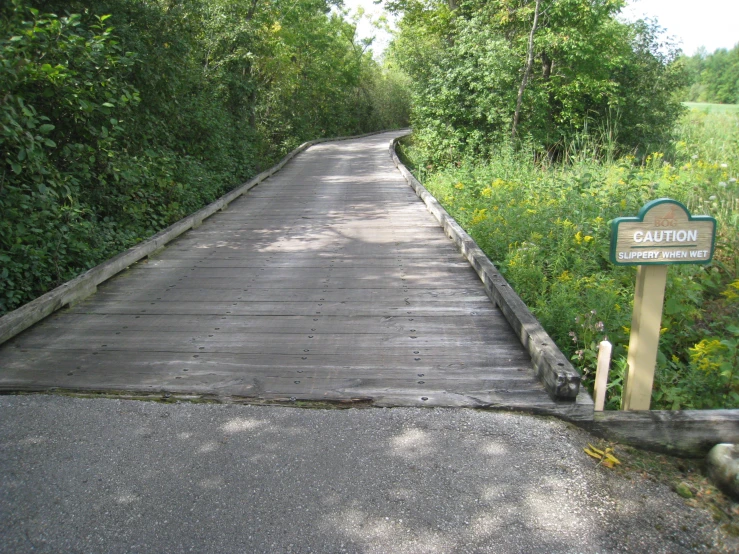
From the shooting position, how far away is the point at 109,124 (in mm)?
7277

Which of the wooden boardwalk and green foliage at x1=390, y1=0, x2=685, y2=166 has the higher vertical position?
green foliage at x1=390, y1=0, x2=685, y2=166

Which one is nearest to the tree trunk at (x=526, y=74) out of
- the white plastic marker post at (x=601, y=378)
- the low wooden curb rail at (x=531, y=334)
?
the low wooden curb rail at (x=531, y=334)

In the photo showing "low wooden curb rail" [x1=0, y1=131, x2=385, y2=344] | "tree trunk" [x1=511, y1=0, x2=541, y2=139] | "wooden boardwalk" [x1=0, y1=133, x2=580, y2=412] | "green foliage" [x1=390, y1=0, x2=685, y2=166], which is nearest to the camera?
"wooden boardwalk" [x1=0, y1=133, x2=580, y2=412]

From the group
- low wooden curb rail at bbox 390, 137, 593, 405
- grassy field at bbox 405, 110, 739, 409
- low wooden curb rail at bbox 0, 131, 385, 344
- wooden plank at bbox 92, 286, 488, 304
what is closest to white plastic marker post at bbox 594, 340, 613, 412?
low wooden curb rail at bbox 390, 137, 593, 405

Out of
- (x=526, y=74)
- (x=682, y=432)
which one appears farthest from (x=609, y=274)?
(x=526, y=74)

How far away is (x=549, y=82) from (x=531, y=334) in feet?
49.5

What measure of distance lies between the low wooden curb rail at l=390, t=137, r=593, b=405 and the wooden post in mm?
261

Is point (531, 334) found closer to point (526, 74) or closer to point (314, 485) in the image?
point (314, 485)

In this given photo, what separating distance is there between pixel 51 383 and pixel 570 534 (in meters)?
3.02

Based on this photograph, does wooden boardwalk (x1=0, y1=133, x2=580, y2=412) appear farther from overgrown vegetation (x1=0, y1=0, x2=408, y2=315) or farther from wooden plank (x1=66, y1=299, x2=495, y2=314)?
overgrown vegetation (x1=0, y1=0, x2=408, y2=315)

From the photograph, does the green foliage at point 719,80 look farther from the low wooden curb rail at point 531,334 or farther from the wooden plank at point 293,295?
the wooden plank at point 293,295

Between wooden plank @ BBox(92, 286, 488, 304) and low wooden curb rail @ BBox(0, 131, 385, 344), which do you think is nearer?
low wooden curb rail @ BBox(0, 131, 385, 344)

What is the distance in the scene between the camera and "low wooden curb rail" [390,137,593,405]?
322 centimetres

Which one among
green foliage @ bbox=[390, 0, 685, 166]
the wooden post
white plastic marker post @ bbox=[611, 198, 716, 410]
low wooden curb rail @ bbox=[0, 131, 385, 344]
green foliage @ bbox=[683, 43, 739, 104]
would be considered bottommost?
low wooden curb rail @ bbox=[0, 131, 385, 344]
